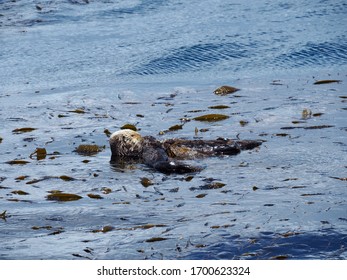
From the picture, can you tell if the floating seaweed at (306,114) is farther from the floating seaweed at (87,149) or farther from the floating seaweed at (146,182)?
the floating seaweed at (146,182)

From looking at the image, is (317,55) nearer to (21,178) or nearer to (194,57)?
(194,57)

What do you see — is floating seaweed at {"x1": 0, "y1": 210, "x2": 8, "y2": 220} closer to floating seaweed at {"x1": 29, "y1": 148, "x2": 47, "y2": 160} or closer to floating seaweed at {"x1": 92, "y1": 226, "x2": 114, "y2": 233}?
floating seaweed at {"x1": 92, "y1": 226, "x2": 114, "y2": 233}

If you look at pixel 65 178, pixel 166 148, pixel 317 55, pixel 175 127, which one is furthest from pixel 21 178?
pixel 317 55

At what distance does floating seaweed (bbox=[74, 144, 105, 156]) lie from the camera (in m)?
7.02

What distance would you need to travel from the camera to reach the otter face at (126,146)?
6.72 m

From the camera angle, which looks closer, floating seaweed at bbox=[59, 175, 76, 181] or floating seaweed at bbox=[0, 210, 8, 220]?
floating seaweed at bbox=[0, 210, 8, 220]

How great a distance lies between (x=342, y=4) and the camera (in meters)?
15.2

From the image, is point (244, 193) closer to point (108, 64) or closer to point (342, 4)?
point (108, 64)

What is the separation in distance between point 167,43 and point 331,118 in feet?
19.5

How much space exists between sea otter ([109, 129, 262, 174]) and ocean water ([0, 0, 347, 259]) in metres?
0.16

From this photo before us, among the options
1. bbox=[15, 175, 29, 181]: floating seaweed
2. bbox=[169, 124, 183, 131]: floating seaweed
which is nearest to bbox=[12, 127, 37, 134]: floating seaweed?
bbox=[169, 124, 183, 131]: floating seaweed

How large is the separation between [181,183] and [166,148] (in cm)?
77

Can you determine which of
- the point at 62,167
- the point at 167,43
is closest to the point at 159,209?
the point at 62,167

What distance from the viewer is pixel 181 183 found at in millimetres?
5914
